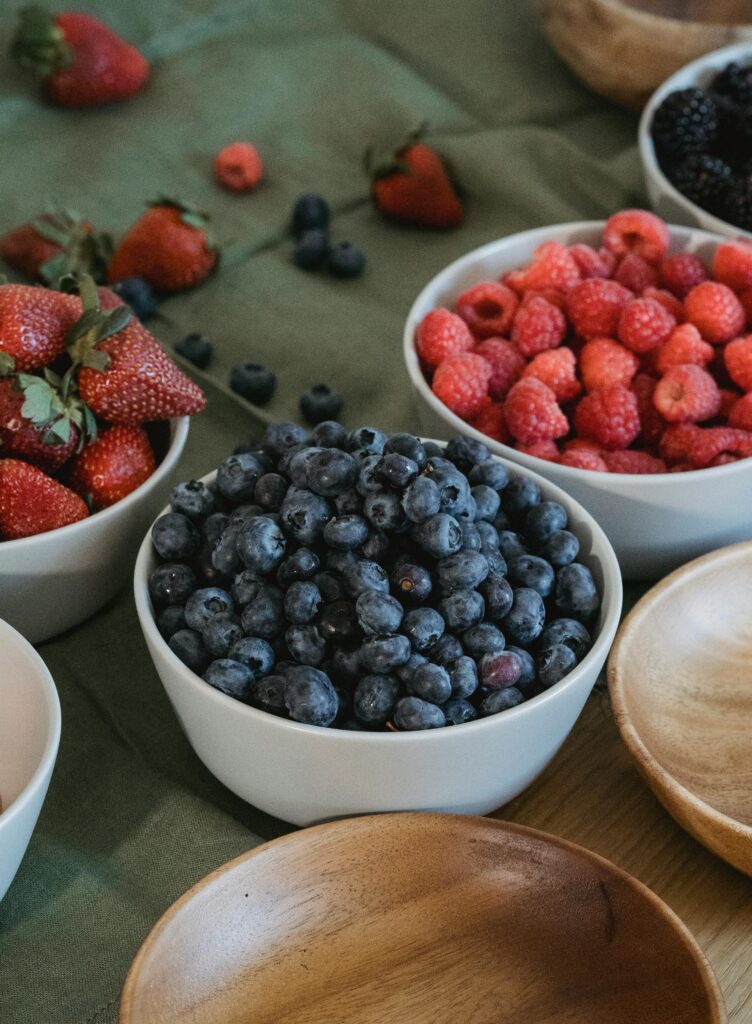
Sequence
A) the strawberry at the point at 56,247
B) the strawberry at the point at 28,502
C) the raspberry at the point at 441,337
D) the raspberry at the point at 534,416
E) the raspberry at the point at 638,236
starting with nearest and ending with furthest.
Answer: the strawberry at the point at 28,502 → the raspberry at the point at 534,416 → the raspberry at the point at 441,337 → the raspberry at the point at 638,236 → the strawberry at the point at 56,247

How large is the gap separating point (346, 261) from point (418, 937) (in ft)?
3.32

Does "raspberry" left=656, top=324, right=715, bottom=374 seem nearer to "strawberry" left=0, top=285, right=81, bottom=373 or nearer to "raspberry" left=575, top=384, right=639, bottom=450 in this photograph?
"raspberry" left=575, top=384, right=639, bottom=450

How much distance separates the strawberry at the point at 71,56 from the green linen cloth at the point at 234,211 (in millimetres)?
37

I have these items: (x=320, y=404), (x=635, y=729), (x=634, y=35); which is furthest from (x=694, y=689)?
(x=634, y=35)

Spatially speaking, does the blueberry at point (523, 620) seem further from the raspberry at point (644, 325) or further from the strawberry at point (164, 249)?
the strawberry at point (164, 249)

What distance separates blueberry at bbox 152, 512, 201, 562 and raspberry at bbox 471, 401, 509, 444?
330 mm

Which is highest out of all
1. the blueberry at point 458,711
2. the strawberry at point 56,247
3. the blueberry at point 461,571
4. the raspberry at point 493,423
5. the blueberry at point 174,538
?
the blueberry at point 461,571

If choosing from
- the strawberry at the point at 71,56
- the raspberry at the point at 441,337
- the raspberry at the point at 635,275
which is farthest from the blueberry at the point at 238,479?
the strawberry at the point at 71,56

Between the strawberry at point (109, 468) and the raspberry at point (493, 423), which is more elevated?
the raspberry at point (493, 423)

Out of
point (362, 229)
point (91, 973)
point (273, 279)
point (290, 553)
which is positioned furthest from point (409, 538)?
point (362, 229)

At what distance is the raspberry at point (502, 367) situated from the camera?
3.59 ft

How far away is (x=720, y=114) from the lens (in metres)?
1.48

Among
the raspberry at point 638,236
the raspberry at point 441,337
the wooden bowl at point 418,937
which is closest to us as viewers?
the wooden bowl at point 418,937

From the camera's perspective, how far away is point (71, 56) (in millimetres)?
1761
